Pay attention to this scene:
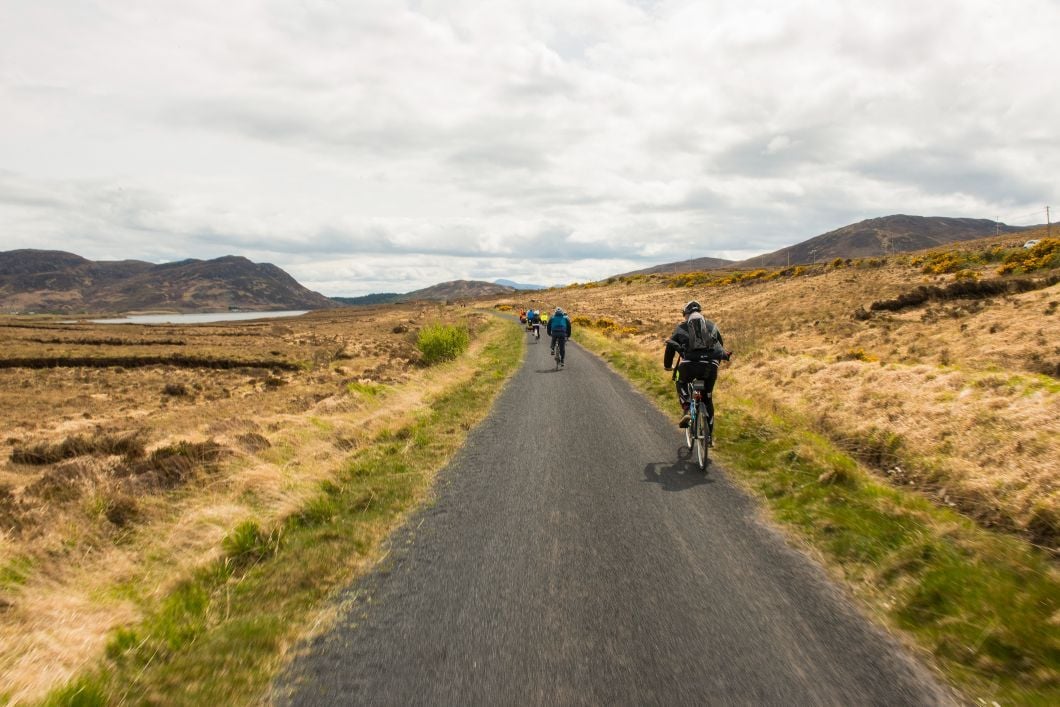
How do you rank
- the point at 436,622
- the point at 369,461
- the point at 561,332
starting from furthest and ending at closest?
the point at 561,332 < the point at 369,461 < the point at 436,622

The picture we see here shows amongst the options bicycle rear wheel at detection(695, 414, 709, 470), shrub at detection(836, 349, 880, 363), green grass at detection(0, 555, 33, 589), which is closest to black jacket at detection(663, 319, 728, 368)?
bicycle rear wheel at detection(695, 414, 709, 470)

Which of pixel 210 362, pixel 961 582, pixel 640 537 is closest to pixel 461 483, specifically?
pixel 640 537

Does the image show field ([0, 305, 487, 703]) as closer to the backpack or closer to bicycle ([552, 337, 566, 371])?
bicycle ([552, 337, 566, 371])

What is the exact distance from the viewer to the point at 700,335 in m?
9.55

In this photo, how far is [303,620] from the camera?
465cm

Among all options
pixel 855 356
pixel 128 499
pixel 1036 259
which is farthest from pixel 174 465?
pixel 1036 259

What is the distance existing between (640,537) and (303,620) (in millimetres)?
3509

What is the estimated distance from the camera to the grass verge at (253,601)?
151 inches

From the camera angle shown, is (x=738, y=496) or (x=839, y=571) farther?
(x=738, y=496)

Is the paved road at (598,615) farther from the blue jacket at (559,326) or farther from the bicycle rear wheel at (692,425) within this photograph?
Answer: the blue jacket at (559,326)

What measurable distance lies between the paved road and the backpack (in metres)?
2.46

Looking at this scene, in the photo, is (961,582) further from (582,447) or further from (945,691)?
(582,447)

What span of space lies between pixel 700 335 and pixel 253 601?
7.58 metres

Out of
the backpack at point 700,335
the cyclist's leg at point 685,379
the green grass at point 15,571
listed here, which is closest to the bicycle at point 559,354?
the cyclist's leg at point 685,379
